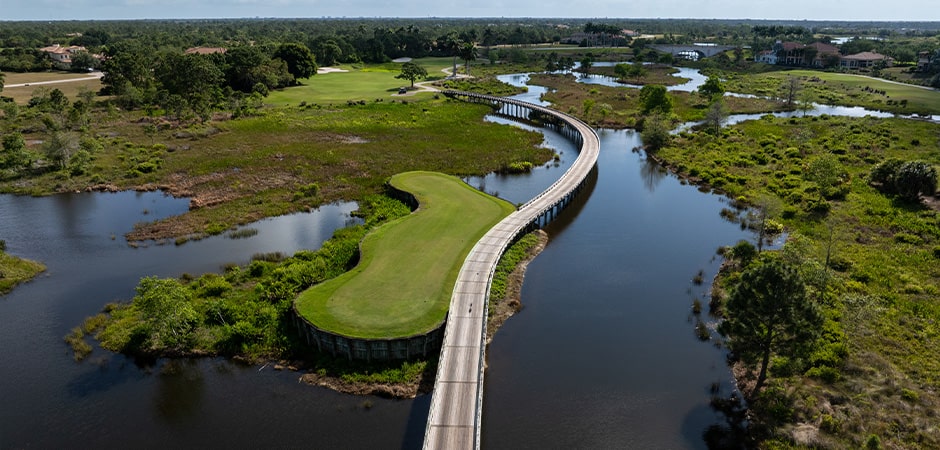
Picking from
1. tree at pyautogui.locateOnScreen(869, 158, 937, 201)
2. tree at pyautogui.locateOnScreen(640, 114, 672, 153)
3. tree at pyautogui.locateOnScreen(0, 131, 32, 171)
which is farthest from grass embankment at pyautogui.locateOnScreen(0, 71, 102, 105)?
tree at pyautogui.locateOnScreen(869, 158, 937, 201)

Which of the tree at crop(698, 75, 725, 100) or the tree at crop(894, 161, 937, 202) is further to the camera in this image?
the tree at crop(698, 75, 725, 100)

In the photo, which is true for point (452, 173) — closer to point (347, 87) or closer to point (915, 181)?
point (915, 181)

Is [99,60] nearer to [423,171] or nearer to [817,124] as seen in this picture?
[423,171]

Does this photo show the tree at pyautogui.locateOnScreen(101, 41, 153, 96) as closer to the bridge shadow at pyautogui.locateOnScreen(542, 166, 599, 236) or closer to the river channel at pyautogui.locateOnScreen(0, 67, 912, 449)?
the river channel at pyautogui.locateOnScreen(0, 67, 912, 449)

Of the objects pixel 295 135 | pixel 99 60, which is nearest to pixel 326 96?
pixel 295 135

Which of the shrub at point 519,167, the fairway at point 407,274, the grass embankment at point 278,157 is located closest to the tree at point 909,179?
the shrub at point 519,167

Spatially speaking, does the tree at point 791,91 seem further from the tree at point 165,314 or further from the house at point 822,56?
the tree at point 165,314
